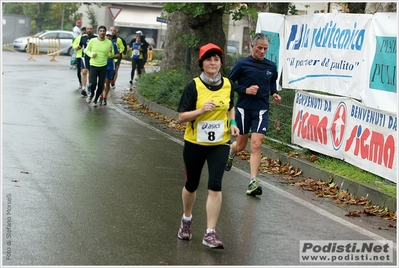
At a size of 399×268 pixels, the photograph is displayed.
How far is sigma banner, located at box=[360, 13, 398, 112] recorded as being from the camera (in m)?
10.1

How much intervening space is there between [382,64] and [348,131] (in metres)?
1.31

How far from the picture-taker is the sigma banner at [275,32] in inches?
545

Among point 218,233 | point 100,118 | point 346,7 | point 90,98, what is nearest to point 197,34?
point 90,98

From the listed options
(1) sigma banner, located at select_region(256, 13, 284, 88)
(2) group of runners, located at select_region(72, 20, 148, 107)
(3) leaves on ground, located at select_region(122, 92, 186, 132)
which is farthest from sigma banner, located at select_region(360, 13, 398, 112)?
(2) group of runners, located at select_region(72, 20, 148, 107)

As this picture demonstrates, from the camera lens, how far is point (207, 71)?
7.49 meters

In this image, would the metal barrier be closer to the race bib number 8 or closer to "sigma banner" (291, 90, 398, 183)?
"sigma banner" (291, 90, 398, 183)

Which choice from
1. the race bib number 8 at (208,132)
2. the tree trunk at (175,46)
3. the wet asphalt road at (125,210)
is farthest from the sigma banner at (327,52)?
the tree trunk at (175,46)

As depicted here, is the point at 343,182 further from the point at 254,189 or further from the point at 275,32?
the point at 275,32

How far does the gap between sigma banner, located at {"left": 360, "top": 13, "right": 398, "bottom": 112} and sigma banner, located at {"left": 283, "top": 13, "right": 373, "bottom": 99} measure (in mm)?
173

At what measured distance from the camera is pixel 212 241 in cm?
725

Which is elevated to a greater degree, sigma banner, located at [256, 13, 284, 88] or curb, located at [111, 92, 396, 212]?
sigma banner, located at [256, 13, 284, 88]

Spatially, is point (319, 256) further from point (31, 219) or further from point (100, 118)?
point (100, 118)

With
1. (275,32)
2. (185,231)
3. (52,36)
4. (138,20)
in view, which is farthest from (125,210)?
(138,20)

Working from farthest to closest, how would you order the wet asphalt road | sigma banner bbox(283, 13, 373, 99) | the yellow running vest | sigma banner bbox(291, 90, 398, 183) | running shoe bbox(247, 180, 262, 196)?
1. sigma banner bbox(283, 13, 373, 99)
2. sigma banner bbox(291, 90, 398, 183)
3. running shoe bbox(247, 180, 262, 196)
4. the yellow running vest
5. the wet asphalt road
